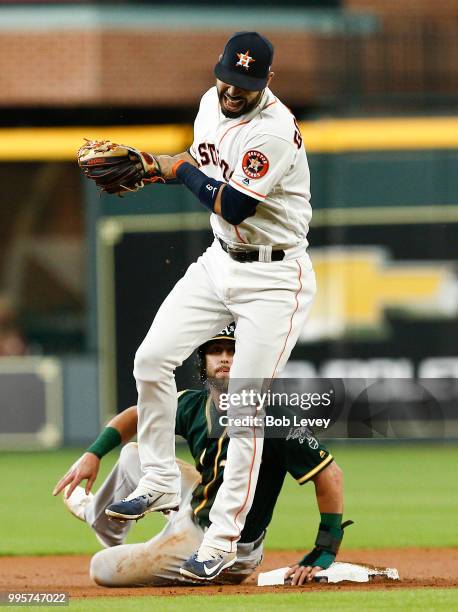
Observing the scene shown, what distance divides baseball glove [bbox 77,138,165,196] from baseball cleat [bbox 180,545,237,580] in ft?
4.93

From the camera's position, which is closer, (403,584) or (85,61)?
(403,584)

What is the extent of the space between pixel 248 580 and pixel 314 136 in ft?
29.1

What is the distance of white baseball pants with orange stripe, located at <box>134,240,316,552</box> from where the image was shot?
5.45 metres

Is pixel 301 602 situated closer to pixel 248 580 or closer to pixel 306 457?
pixel 306 457

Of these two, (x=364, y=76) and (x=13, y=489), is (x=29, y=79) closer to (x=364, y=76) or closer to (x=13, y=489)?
(x=364, y=76)

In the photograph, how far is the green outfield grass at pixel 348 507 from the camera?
8.06m

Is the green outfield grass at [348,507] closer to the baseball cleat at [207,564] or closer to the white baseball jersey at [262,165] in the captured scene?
the baseball cleat at [207,564]

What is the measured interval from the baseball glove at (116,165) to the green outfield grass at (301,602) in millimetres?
1658

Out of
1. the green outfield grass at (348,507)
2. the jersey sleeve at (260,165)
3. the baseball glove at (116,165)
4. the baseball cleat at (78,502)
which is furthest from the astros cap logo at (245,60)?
the green outfield grass at (348,507)

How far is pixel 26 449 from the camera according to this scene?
14.2 metres

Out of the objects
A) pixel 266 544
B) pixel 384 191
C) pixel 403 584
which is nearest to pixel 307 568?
pixel 403 584

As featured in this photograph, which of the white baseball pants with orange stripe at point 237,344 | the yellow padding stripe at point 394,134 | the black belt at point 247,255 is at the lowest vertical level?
the yellow padding stripe at point 394,134

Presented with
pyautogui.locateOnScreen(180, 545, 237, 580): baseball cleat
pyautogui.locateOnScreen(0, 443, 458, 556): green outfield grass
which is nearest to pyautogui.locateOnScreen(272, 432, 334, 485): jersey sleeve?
pyautogui.locateOnScreen(180, 545, 237, 580): baseball cleat

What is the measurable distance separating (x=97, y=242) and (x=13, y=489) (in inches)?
184
